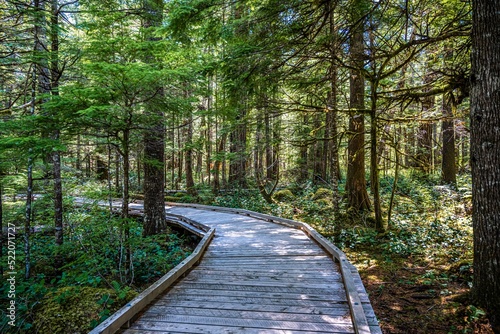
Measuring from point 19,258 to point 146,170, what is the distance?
3.96m

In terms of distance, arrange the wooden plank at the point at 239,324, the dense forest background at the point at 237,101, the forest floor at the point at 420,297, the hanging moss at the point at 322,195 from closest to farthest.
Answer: the wooden plank at the point at 239,324
the forest floor at the point at 420,297
the dense forest background at the point at 237,101
the hanging moss at the point at 322,195

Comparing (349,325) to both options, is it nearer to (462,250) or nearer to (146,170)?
(462,250)

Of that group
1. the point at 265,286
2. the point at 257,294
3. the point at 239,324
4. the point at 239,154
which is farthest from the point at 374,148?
the point at 239,154

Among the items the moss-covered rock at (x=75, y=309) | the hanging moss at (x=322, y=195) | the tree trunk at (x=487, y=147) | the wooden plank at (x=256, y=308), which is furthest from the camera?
the hanging moss at (x=322, y=195)

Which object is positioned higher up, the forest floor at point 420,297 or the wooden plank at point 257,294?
the wooden plank at point 257,294

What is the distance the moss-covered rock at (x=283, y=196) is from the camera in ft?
46.9

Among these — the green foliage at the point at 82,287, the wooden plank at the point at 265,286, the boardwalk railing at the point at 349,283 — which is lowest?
the green foliage at the point at 82,287

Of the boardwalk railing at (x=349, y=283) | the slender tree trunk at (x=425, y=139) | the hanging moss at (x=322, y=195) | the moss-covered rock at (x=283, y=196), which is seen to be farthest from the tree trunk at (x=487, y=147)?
the moss-covered rock at (x=283, y=196)

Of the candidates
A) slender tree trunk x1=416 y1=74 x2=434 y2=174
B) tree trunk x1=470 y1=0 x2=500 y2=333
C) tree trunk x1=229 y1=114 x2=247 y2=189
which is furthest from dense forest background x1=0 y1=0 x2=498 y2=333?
tree trunk x1=229 y1=114 x2=247 y2=189

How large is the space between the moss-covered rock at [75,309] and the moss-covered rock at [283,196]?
10.4 metres

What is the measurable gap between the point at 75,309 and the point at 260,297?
122 inches

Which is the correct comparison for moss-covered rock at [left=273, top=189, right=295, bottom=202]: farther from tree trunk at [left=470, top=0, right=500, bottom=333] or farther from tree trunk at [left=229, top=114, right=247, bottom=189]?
tree trunk at [left=470, top=0, right=500, bottom=333]

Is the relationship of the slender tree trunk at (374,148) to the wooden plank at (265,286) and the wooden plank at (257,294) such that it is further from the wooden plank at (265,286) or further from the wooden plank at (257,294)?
the wooden plank at (257,294)

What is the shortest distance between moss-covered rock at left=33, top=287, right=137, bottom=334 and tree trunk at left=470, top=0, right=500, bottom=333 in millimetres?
5333
